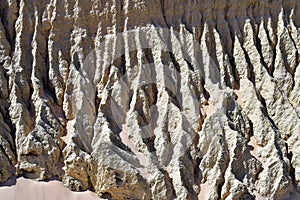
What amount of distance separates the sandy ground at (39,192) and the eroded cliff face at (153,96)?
0.74ft

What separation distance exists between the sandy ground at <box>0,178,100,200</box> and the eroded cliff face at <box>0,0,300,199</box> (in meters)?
0.22

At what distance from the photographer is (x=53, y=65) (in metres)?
15.3

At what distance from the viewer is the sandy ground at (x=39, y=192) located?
13.4 meters

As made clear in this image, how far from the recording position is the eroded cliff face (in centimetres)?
1384

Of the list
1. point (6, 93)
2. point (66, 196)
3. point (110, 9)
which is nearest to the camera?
point (66, 196)

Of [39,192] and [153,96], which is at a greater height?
[153,96]

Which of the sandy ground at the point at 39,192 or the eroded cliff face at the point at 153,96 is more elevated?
the eroded cliff face at the point at 153,96

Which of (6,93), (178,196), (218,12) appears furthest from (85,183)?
(218,12)

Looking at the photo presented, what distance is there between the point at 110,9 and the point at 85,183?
5.06m

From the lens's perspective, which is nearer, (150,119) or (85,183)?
(85,183)

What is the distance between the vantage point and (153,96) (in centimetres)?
1533

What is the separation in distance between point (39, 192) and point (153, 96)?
4.02 meters

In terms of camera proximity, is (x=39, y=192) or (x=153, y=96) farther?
(x=153, y=96)

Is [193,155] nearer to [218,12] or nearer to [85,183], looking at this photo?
[85,183]
